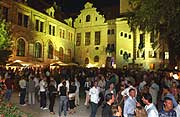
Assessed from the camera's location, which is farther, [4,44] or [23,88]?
[4,44]

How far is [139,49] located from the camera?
58.6 meters

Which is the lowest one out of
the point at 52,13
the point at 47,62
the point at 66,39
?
the point at 47,62

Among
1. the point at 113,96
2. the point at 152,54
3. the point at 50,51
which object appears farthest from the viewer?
the point at 152,54

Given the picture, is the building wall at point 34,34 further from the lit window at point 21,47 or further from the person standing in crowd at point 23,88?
the person standing in crowd at point 23,88

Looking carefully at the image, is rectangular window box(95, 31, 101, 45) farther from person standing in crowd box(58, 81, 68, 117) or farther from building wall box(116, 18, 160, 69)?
person standing in crowd box(58, 81, 68, 117)

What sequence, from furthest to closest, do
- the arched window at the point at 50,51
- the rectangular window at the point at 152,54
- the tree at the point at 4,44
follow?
the rectangular window at the point at 152,54 → the arched window at the point at 50,51 → the tree at the point at 4,44

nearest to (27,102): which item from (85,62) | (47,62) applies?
(47,62)

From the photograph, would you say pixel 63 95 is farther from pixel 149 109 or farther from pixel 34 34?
pixel 34 34

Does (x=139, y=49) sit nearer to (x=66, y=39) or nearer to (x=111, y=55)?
(x=111, y=55)

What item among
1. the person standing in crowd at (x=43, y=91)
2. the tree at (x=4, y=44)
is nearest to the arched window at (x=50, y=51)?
the tree at (x=4, y=44)

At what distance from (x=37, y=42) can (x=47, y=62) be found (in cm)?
392

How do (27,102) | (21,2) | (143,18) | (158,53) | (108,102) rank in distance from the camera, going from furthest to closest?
(158,53) → (21,2) → (27,102) → (143,18) → (108,102)

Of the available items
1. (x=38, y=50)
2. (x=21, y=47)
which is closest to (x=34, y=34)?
(x=38, y=50)

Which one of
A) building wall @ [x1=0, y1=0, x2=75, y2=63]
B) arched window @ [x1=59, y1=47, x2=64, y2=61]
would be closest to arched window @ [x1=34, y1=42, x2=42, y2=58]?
building wall @ [x1=0, y1=0, x2=75, y2=63]
